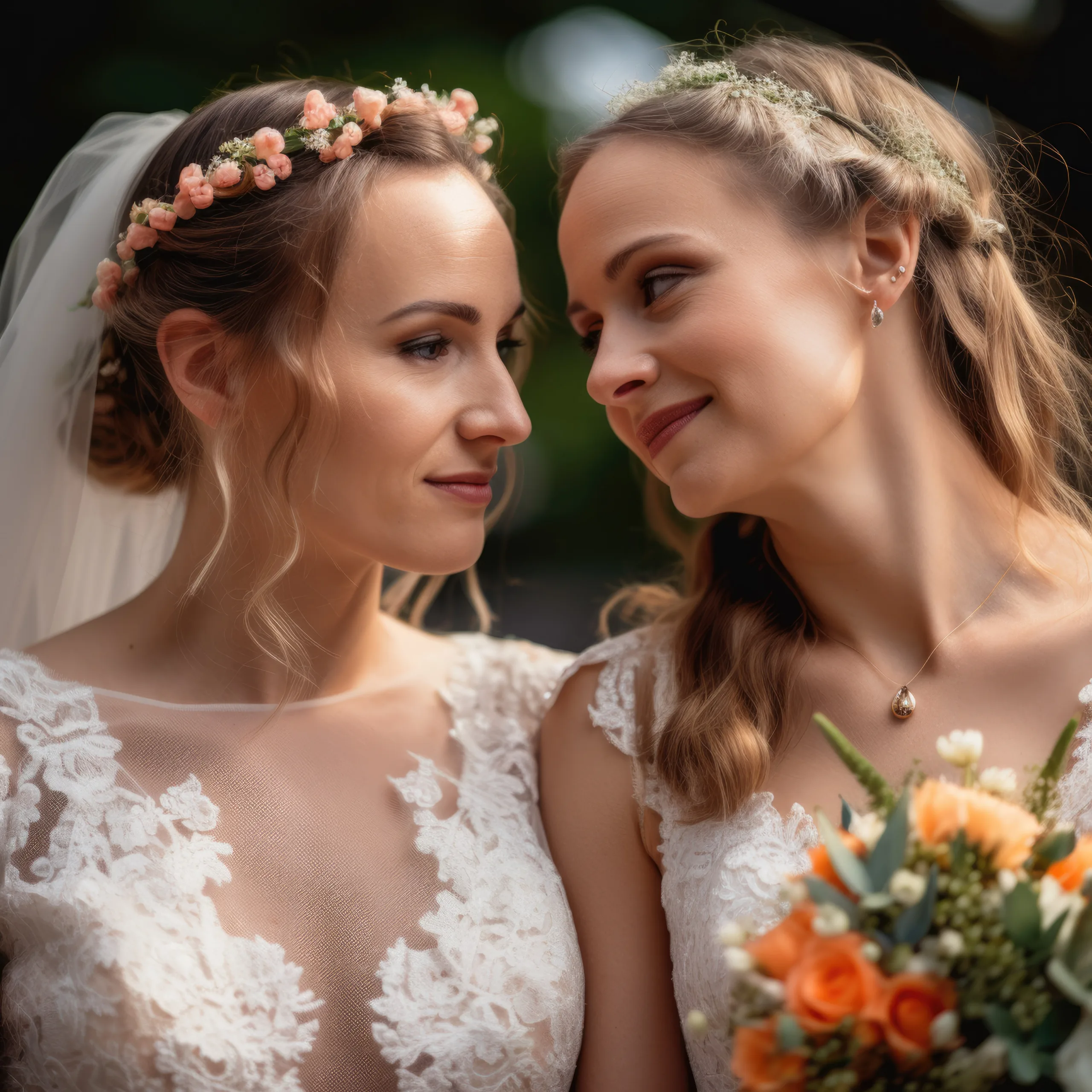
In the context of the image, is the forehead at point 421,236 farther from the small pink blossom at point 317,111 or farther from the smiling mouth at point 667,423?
the smiling mouth at point 667,423

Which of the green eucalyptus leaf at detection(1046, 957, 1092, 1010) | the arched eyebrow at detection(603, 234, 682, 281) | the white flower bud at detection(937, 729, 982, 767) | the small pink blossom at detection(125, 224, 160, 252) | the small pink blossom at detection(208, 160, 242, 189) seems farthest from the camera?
the small pink blossom at detection(125, 224, 160, 252)

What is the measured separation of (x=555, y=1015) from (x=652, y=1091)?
27 cm

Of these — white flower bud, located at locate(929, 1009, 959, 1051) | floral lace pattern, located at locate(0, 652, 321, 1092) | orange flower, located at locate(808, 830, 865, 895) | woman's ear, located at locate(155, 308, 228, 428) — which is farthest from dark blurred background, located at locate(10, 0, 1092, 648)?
white flower bud, located at locate(929, 1009, 959, 1051)

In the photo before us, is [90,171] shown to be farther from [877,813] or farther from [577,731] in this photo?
[877,813]

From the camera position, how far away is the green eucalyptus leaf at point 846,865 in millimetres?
1313

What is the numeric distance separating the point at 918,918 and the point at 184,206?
1947 millimetres

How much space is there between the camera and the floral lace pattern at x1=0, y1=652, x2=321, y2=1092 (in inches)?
73.8

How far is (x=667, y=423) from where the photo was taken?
2225 millimetres

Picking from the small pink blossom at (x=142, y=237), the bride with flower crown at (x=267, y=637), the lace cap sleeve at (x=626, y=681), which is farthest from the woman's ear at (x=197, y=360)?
the lace cap sleeve at (x=626, y=681)

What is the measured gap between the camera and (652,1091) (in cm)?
219

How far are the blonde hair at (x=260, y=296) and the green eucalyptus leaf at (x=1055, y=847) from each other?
148 cm

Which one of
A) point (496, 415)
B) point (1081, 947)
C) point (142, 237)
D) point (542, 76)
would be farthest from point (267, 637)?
point (542, 76)

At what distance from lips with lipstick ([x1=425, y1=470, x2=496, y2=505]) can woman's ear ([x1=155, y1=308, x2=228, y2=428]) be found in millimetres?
489

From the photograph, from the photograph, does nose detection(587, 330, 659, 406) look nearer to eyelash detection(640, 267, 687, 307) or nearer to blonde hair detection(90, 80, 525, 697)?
eyelash detection(640, 267, 687, 307)
